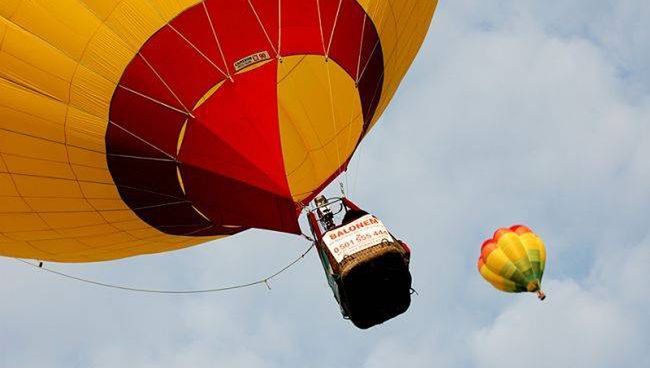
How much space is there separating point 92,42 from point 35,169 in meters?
2.48

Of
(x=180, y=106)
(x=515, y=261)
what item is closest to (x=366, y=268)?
(x=180, y=106)

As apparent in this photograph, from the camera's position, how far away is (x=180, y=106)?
13008 mm

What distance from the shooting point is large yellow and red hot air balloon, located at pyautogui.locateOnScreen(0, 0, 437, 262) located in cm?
1254

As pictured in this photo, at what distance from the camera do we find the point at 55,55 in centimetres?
1253

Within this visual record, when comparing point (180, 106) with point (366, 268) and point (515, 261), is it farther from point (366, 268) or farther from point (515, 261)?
point (515, 261)

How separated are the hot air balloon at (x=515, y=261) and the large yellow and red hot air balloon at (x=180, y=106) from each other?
7.50 metres

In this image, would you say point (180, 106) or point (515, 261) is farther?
point (515, 261)

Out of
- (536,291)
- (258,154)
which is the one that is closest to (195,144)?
(258,154)

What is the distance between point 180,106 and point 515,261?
1072 centimetres

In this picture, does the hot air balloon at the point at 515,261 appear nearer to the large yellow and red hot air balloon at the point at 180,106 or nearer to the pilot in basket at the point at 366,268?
the large yellow and red hot air balloon at the point at 180,106

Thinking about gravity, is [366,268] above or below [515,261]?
below

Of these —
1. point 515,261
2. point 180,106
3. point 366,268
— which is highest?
point 515,261

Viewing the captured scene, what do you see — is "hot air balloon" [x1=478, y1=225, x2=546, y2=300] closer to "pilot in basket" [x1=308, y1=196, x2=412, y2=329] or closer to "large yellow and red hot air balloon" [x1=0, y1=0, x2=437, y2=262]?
"large yellow and red hot air balloon" [x1=0, y1=0, x2=437, y2=262]

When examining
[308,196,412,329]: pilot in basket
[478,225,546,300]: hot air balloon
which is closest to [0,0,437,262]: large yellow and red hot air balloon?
[308,196,412,329]: pilot in basket
